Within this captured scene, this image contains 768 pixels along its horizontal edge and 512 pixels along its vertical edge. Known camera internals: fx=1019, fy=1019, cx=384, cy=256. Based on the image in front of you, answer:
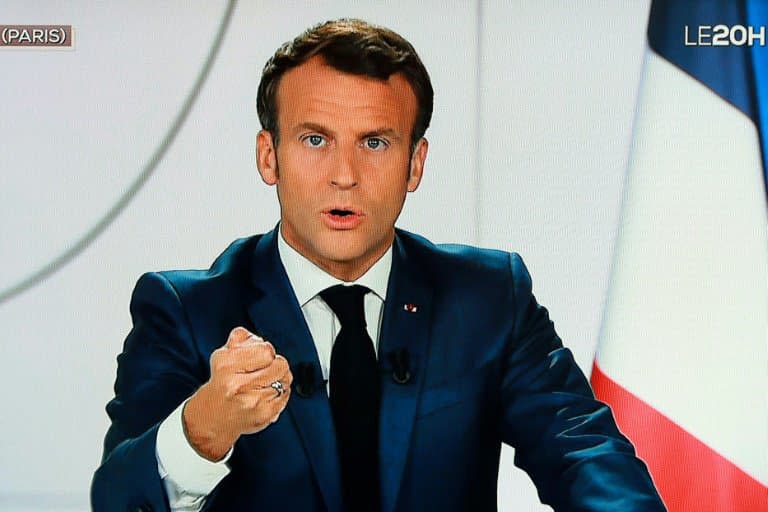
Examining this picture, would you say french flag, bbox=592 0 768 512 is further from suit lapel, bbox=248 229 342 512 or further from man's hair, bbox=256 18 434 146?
suit lapel, bbox=248 229 342 512

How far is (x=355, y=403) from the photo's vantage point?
6.69 ft

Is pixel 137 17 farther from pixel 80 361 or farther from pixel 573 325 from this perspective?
pixel 573 325

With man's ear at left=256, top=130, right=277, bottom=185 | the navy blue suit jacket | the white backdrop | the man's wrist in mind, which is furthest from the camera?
the white backdrop

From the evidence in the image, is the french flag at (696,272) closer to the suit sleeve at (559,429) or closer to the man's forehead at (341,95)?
the suit sleeve at (559,429)

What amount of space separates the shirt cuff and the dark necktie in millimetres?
294

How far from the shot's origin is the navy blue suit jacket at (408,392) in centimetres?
198

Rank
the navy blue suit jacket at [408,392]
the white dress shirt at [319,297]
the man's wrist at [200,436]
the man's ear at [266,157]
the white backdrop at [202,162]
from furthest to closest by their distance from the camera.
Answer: the white backdrop at [202,162]
the man's ear at [266,157]
the white dress shirt at [319,297]
the navy blue suit jacket at [408,392]
the man's wrist at [200,436]

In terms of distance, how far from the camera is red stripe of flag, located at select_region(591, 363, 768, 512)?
2303mm

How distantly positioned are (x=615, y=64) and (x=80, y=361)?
1.42 m

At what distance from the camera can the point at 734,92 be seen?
2.34 m

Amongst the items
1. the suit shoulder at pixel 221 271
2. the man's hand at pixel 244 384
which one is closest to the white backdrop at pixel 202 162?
the suit shoulder at pixel 221 271

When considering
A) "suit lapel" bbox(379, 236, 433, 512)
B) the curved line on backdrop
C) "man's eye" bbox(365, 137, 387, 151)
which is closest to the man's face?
"man's eye" bbox(365, 137, 387, 151)

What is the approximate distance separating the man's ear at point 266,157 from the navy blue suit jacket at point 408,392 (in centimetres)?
17

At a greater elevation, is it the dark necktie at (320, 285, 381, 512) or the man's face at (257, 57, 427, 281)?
the man's face at (257, 57, 427, 281)
